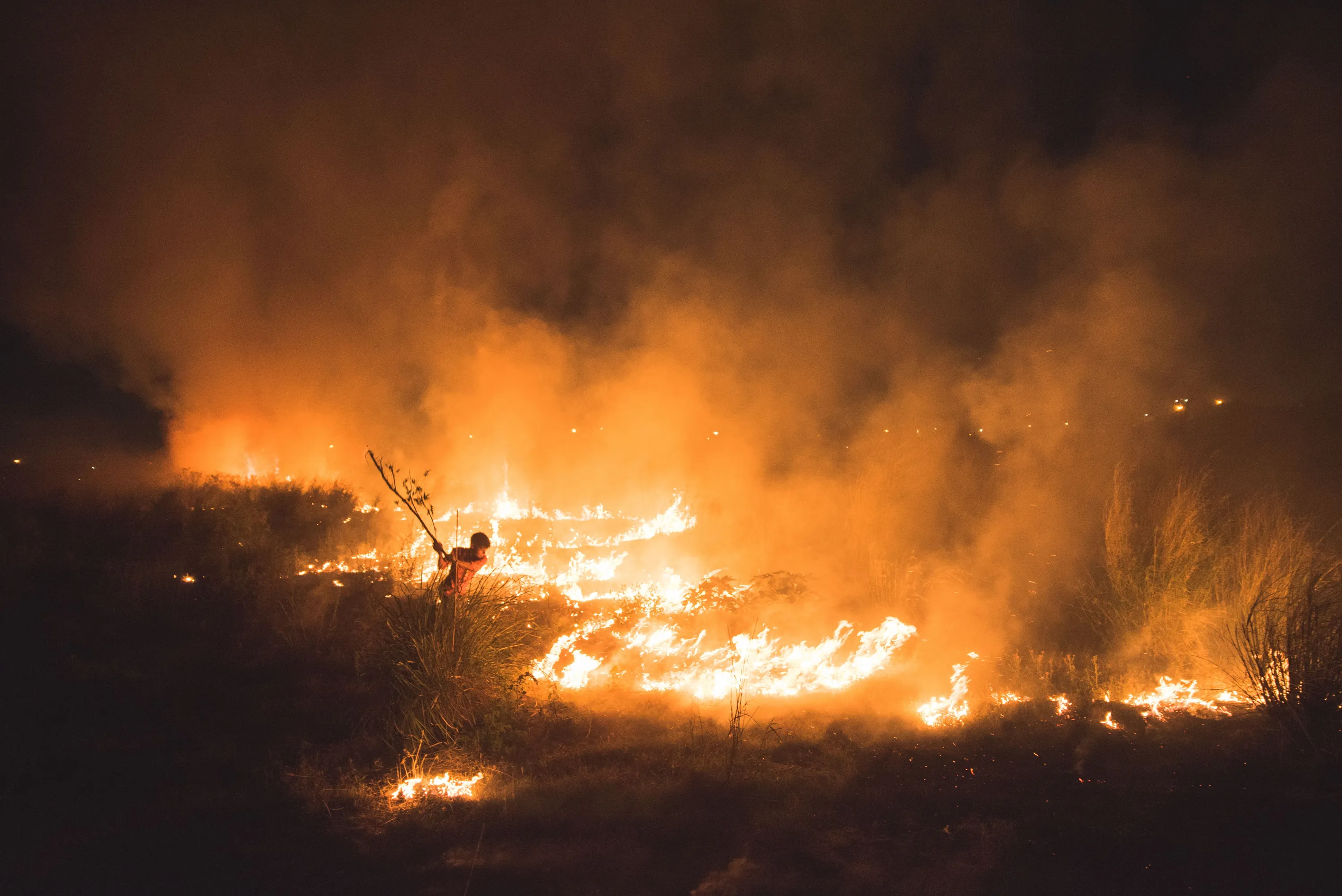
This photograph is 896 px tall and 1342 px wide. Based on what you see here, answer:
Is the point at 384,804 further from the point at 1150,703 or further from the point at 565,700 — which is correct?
the point at 1150,703

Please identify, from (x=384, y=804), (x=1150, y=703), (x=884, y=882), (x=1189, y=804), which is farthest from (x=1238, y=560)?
(x=384, y=804)

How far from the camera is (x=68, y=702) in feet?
16.1

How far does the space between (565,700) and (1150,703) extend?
4.57m

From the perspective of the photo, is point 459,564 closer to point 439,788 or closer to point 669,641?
point 439,788

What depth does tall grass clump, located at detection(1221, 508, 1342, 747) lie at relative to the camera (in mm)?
4145

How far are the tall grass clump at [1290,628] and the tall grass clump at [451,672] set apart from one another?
202 inches

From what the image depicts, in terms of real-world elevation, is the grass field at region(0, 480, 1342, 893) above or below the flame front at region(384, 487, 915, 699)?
below

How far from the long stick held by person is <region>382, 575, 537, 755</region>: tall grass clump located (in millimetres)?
93

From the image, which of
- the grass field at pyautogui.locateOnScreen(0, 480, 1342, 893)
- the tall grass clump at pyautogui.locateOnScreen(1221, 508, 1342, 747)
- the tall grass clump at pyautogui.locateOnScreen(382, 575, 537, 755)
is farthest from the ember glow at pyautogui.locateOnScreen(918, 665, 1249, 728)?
the tall grass clump at pyautogui.locateOnScreen(382, 575, 537, 755)

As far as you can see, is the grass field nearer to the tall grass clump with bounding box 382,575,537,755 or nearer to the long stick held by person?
the tall grass clump with bounding box 382,575,537,755

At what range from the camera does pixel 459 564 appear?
522 centimetres

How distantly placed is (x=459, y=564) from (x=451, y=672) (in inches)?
37.3

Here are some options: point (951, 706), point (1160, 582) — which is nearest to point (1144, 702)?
point (1160, 582)

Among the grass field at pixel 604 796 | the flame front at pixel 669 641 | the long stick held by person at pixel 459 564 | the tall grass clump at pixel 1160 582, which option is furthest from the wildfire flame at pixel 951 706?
the long stick held by person at pixel 459 564
